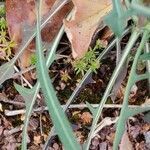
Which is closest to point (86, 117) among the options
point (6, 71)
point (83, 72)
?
point (83, 72)

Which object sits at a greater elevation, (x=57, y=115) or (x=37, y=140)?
(x=57, y=115)

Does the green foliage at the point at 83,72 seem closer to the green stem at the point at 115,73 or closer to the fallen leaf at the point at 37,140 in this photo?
the green stem at the point at 115,73

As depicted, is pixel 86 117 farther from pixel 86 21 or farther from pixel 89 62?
pixel 86 21

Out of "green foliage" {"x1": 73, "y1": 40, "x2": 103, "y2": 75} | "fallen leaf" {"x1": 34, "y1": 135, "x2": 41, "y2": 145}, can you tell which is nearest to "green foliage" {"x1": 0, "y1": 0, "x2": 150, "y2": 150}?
"green foliage" {"x1": 73, "y1": 40, "x2": 103, "y2": 75}

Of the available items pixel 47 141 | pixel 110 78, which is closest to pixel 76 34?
pixel 110 78

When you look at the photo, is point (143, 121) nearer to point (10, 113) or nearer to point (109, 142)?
point (109, 142)
